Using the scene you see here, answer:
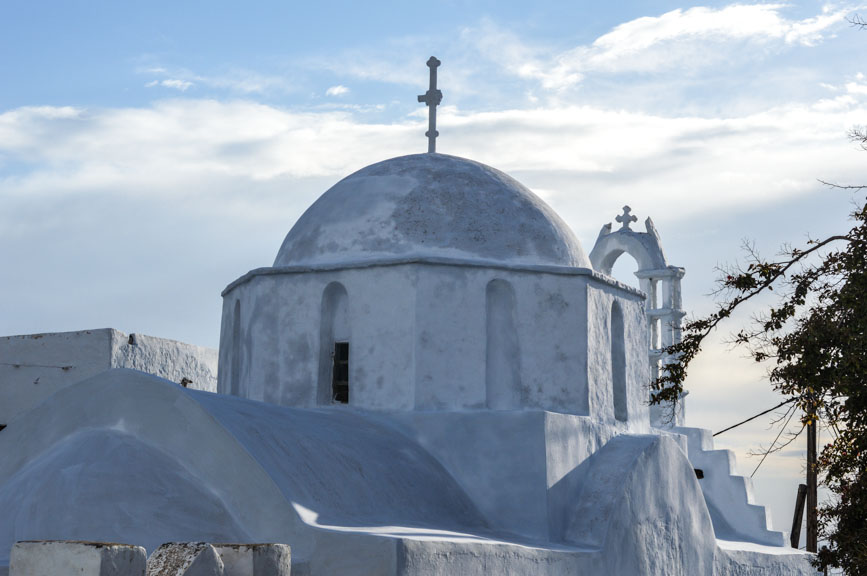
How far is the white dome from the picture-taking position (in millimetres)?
10328

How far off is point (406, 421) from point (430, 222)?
1.95 metres

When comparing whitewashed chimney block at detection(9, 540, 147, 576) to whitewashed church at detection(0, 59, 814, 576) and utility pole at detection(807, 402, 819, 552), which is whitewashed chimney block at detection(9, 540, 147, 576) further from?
utility pole at detection(807, 402, 819, 552)

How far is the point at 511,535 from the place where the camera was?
909cm

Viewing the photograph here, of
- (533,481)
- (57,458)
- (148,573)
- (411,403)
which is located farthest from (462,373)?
(148,573)

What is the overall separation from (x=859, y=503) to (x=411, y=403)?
3866mm

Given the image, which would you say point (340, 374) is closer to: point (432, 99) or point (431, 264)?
point (431, 264)

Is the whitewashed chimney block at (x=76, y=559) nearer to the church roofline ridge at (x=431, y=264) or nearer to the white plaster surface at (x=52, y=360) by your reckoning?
the church roofline ridge at (x=431, y=264)

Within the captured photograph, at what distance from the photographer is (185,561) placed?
18.3 feet

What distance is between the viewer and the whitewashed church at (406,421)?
23.9 feet

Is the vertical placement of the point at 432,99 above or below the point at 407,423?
above

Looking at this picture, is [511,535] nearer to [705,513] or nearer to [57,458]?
[705,513]

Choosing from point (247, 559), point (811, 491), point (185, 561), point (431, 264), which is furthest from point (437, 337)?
point (811, 491)

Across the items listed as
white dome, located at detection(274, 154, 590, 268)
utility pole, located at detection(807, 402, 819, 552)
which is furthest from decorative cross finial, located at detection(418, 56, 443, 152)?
utility pole, located at detection(807, 402, 819, 552)

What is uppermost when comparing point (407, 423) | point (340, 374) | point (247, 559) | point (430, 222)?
point (430, 222)
